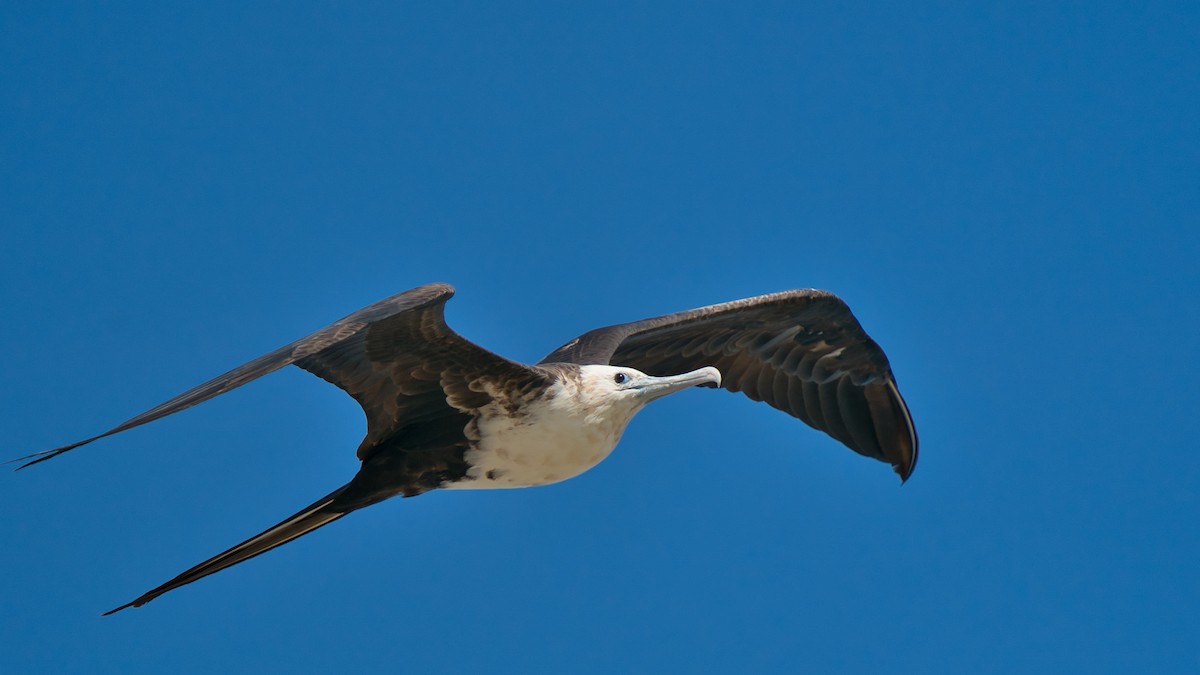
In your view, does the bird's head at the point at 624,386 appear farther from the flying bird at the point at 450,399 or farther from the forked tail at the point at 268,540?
the forked tail at the point at 268,540

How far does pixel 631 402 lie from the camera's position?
7.61 m

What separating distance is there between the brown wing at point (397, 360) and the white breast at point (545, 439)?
18cm

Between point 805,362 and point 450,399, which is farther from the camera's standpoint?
point 805,362

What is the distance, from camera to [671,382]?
24.7 ft

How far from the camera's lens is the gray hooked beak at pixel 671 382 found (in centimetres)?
742

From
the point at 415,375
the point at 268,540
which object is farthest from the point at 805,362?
the point at 268,540

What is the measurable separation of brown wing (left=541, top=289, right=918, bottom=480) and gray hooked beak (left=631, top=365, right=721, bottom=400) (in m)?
1.40

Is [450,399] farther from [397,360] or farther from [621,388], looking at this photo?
[621,388]

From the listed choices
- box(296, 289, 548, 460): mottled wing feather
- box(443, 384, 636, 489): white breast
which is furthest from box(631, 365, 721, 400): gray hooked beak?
box(296, 289, 548, 460): mottled wing feather

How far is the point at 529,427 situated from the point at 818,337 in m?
A: 2.63

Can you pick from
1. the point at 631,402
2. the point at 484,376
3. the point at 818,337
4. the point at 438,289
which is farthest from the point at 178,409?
the point at 818,337

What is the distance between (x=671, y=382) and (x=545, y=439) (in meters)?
0.70

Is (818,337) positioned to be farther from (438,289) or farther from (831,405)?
(438,289)

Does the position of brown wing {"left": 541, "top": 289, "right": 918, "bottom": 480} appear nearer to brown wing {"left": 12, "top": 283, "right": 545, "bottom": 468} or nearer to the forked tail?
brown wing {"left": 12, "top": 283, "right": 545, "bottom": 468}
